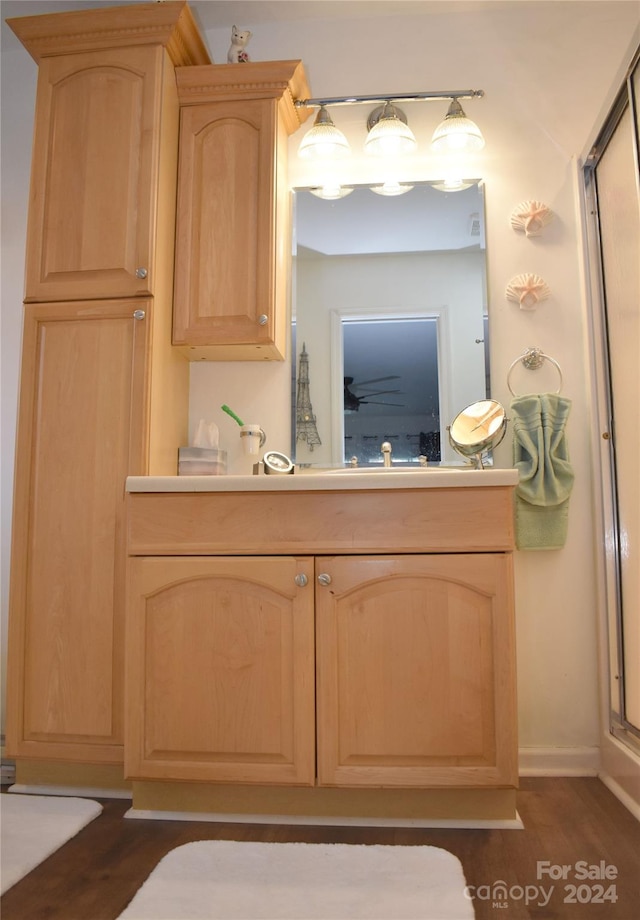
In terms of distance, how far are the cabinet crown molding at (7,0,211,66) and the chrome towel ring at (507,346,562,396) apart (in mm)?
1504

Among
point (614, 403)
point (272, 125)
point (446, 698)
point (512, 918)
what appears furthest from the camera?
point (272, 125)

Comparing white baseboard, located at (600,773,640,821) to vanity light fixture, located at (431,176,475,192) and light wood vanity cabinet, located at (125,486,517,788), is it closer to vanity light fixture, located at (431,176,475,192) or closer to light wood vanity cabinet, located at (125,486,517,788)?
light wood vanity cabinet, located at (125,486,517,788)

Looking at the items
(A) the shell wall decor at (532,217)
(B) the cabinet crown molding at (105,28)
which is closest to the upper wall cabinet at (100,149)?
(B) the cabinet crown molding at (105,28)

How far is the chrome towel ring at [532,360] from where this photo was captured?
85.5 inches

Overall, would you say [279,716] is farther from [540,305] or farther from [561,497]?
[540,305]

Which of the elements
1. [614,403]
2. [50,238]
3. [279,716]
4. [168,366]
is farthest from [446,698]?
[50,238]

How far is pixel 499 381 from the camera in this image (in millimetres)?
2195

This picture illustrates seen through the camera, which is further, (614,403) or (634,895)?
(614,403)

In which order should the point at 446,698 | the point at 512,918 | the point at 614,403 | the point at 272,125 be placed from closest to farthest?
the point at 512,918, the point at 446,698, the point at 614,403, the point at 272,125

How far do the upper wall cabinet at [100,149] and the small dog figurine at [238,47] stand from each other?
18 centimetres

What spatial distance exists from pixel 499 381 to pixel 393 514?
810 mm

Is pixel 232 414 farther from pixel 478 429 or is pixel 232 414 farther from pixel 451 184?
pixel 451 184

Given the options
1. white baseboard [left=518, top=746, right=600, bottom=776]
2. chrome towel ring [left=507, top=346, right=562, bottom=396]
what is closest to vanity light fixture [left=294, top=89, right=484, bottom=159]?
chrome towel ring [left=507, top=346, right=562, bottom=396]

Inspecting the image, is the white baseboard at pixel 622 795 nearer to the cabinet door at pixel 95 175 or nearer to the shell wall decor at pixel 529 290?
the shell wall decor at pixel 529 290
